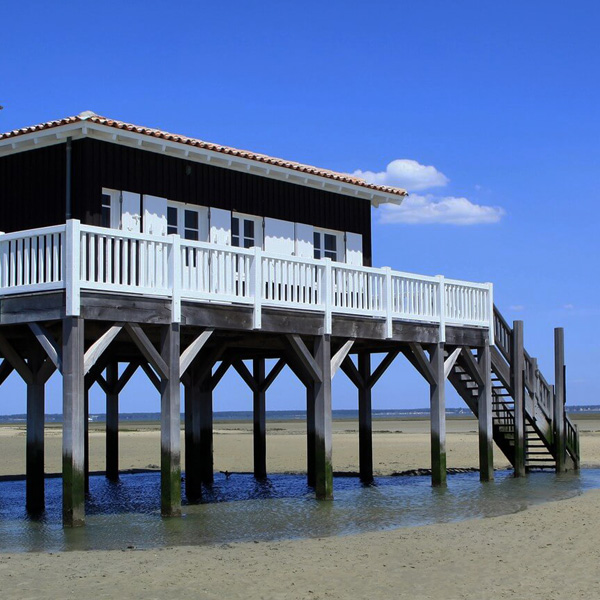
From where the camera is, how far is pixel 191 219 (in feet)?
65.2

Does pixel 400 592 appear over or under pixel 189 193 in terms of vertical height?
under

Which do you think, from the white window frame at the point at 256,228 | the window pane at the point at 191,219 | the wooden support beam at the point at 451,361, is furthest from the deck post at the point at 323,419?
the wooden support beam at the point at 451,361

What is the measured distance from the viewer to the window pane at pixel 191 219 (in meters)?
19.8

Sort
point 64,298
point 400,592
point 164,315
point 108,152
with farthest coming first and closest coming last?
1. point 108,152
2. point 164,315
3. point 64,298
4. point 400,592

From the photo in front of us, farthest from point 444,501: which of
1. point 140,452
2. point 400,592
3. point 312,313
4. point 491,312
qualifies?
point 140,452

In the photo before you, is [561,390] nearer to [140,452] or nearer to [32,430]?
[32,430]

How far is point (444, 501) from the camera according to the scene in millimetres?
18875

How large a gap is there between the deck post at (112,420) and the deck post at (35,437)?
19.4 ft

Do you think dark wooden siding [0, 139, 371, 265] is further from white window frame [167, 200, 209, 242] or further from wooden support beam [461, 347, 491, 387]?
wooden support beam [461, 347, 491, 387]

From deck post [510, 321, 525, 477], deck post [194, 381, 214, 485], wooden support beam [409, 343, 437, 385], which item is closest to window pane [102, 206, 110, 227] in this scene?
deck post [194, 381, 214, 485]

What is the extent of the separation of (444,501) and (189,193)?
23.8 feet

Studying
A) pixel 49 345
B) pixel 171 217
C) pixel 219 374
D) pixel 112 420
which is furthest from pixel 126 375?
pixel 49 345

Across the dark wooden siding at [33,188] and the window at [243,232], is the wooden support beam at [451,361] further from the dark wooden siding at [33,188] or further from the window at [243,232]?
the dark wooden siding at [33,188]

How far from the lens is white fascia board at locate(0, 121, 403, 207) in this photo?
1764cm
